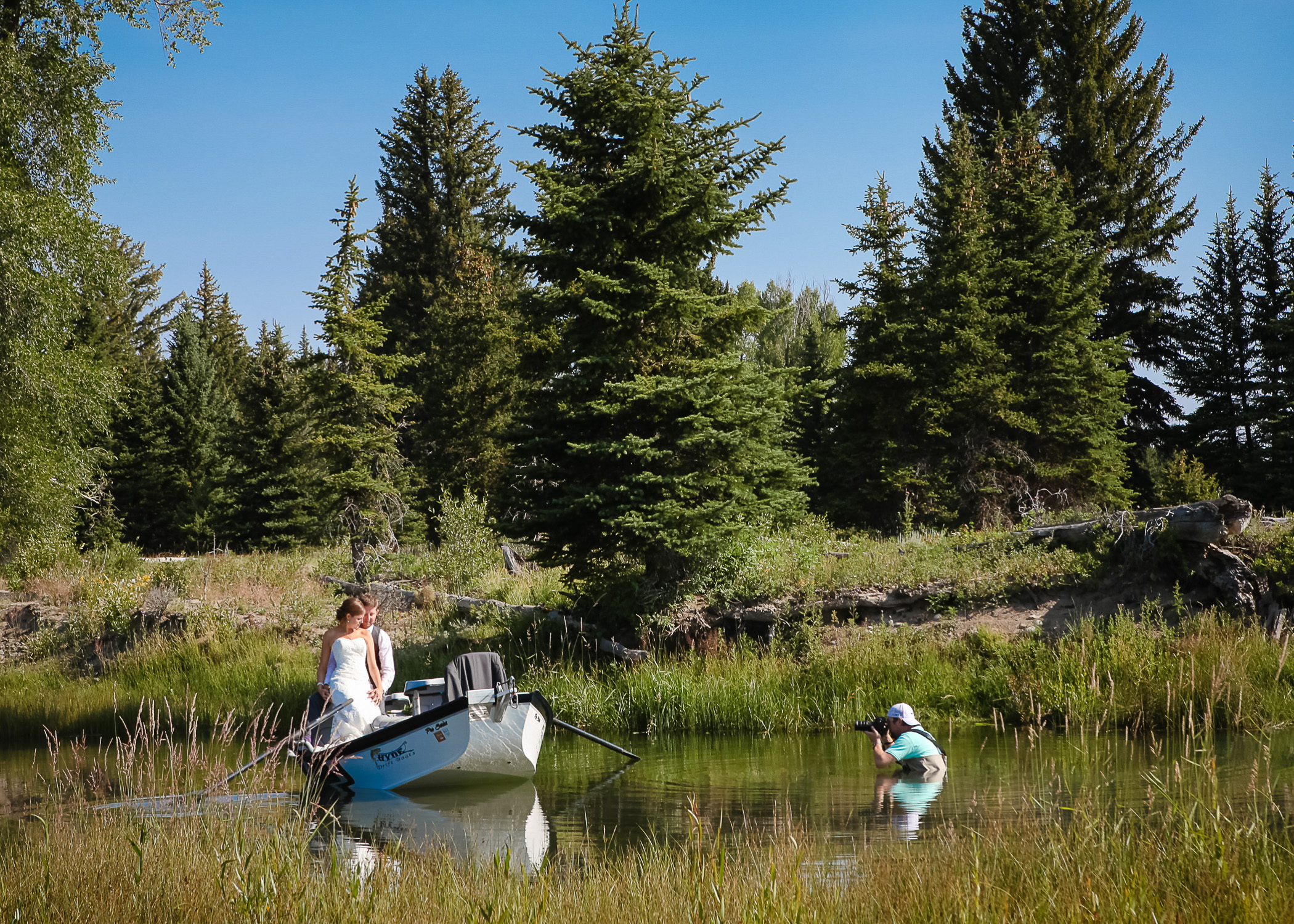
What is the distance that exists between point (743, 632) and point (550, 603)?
417 cm

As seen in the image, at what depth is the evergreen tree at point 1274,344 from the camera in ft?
88.0

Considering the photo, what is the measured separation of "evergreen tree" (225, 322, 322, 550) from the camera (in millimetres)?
37031

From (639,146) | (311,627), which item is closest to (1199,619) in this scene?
(639,146)

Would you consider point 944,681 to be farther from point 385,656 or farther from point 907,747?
point 385,656

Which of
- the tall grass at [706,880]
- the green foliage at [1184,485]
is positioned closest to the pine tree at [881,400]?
the green foliage at [1184,485]

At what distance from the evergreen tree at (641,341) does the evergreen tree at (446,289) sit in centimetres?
1865

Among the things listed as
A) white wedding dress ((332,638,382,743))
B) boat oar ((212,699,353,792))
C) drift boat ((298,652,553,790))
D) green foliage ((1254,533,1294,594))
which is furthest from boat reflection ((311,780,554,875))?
green foliage ((1254,533,1294,594))

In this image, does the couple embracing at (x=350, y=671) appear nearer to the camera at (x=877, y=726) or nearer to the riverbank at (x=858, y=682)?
the riverbank at (x=858, y=682)

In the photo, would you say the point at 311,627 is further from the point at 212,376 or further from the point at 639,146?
the point at 212,376

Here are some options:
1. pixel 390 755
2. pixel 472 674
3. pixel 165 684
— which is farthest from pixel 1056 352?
pixel 165 684

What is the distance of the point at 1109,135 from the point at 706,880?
36.1 metres

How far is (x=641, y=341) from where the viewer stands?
16500mm

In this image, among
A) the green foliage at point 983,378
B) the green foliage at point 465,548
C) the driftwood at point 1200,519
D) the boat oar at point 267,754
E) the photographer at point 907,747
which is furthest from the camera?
the green foliage at point 983,378

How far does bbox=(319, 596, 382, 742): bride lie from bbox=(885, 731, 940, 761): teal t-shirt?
557cm
